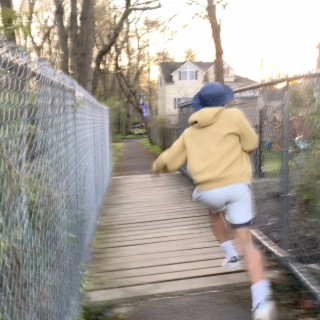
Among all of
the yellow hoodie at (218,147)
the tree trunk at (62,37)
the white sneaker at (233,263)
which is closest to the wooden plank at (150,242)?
the white sneaker at (233,263)

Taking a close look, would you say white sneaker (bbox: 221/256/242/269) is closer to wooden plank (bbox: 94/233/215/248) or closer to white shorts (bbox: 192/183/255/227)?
white shorts (bbox: 192/183/255/227)

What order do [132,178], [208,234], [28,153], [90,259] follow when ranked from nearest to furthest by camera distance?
[28,153], [90,259], [208,234], [132,178]

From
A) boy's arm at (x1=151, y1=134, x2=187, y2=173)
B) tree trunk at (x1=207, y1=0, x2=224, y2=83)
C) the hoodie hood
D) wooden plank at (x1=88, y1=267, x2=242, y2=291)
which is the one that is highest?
tree trunk at (x1=207, y1=0, x2=224, y2=83)

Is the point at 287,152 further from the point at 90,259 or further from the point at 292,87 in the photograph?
the point at 90,259

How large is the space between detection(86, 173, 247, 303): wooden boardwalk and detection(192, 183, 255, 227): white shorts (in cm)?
99

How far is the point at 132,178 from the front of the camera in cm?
1250

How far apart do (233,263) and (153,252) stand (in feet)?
4.25

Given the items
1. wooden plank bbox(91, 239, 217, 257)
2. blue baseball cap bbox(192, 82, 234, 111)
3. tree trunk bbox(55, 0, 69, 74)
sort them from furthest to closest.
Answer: tree trunk bbox(55, 0, 69, 74)
wooden plank bbox(91, 239, 217, 257)
blue baseball cap bbox(192, 82, 234, 111)

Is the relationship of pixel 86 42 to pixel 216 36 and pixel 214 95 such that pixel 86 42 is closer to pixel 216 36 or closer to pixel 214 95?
pixel 216 36

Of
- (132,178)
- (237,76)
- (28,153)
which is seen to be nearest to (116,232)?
(28,153)

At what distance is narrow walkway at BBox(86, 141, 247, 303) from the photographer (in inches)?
177

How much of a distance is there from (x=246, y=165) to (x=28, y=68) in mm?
1859

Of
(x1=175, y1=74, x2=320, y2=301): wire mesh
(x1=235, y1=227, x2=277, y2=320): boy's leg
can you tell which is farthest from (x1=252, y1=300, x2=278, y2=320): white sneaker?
(x1=175, y1=74, x2=320, y2=301): wire mesh

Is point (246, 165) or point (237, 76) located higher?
point (237, 76)
